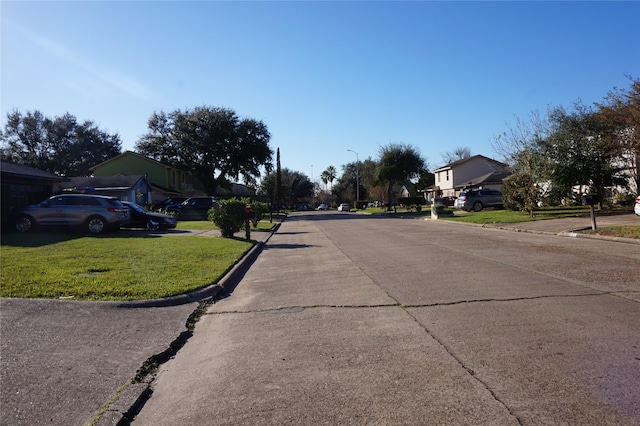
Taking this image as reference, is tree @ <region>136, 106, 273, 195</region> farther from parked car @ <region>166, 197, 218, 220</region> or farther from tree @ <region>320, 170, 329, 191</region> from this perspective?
tree @ <region>320, 170, 329, 191</region>

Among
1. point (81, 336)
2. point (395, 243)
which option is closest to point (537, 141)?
point (395, 243)

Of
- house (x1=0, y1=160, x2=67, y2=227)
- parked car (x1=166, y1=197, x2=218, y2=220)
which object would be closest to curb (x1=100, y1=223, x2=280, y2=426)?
house (x1=0, y1=160, x2=67, y2=227)

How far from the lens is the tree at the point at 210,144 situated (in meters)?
58.7

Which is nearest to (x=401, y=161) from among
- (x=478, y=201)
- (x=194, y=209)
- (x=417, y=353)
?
(x=478, y=201)

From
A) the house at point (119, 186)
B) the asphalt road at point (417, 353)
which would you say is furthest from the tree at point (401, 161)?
the asphalt road at point (417, 353)

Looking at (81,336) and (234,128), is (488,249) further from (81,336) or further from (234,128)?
(234,128)

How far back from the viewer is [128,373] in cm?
488

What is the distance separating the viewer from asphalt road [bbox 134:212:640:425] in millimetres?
3777

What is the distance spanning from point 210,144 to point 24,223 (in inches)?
1604

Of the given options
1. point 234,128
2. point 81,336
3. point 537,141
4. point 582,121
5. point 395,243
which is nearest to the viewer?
point 81,336

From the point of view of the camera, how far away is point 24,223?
736 inches

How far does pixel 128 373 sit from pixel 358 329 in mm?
2668

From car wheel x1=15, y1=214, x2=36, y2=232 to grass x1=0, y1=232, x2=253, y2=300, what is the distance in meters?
2.58

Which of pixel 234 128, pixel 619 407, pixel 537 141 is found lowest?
pixel 619 407
